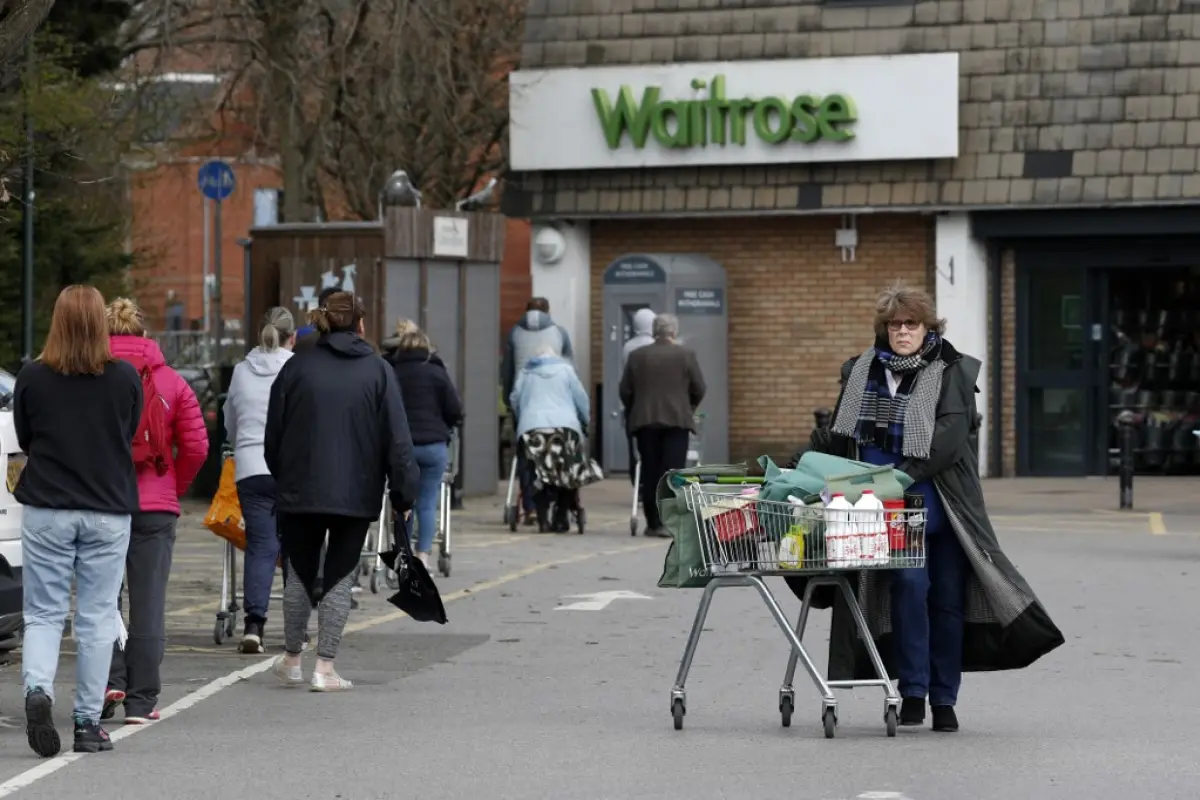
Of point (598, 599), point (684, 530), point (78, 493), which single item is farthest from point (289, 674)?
point (598, 599)

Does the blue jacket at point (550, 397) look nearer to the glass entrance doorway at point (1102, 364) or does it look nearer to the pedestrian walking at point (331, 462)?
the glass entrance doorway at point (1102, 364)

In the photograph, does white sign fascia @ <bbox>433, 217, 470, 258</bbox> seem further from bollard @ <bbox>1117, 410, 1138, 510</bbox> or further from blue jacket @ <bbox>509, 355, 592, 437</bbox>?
bollard @ <bbox>1117, 410, 1138, 510</bbox>

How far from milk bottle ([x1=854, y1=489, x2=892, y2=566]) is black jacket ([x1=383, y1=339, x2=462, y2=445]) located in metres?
7.61

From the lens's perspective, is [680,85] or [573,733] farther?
[680,85]

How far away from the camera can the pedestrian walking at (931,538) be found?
31.0ft

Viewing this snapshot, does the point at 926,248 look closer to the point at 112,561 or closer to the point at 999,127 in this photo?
the point at 999,127

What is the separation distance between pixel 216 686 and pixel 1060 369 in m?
17.8

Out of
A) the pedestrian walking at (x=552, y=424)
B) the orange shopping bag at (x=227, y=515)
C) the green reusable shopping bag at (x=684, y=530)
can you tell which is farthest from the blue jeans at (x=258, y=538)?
the pedestrian walking at (x=552, y=424)

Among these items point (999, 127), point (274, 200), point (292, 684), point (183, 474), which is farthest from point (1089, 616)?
point (274, 200)

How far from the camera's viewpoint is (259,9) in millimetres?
25688

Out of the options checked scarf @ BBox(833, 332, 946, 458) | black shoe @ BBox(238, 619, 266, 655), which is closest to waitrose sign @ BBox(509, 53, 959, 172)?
black shoe @ BBox(238, 619, 266, 655)

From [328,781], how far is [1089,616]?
265 inches

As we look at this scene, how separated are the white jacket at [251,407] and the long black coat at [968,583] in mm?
3947

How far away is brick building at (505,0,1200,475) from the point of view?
26.5 m
